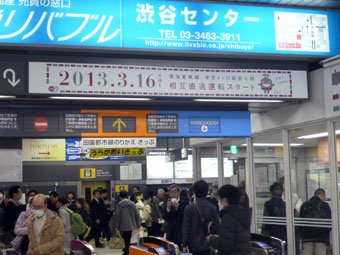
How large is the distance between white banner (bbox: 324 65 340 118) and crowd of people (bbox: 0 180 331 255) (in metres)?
1.37

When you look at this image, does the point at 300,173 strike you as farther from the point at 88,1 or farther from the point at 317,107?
the point at 88,1

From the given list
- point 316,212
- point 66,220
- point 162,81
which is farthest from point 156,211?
point 162,81

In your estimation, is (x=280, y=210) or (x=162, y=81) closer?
(x=162, y=81)

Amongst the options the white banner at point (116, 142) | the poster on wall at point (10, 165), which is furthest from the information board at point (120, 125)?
the poster on wall at point (10, 165)

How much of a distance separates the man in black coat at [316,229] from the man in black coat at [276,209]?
0.56 metres

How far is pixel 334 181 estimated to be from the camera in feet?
29.2

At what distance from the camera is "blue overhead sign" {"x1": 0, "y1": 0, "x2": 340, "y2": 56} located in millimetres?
7715

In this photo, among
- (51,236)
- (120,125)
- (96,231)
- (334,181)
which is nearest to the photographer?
(51,236)

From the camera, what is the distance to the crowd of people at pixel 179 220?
5.27m

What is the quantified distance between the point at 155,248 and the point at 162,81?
2413mm

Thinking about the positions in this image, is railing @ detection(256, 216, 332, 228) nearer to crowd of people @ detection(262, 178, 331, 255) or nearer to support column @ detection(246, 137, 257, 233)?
crowd of people @ detection(262, 178, 331, 255)

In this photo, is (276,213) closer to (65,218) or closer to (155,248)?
(155,248)

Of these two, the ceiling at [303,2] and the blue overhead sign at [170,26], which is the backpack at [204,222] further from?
the ceiling at [303,2]

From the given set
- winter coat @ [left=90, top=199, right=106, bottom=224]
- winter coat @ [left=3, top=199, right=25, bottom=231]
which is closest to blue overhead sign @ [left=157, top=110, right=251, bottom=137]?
winter coat @ [left=3, top=199, right=25, bottom=231]
